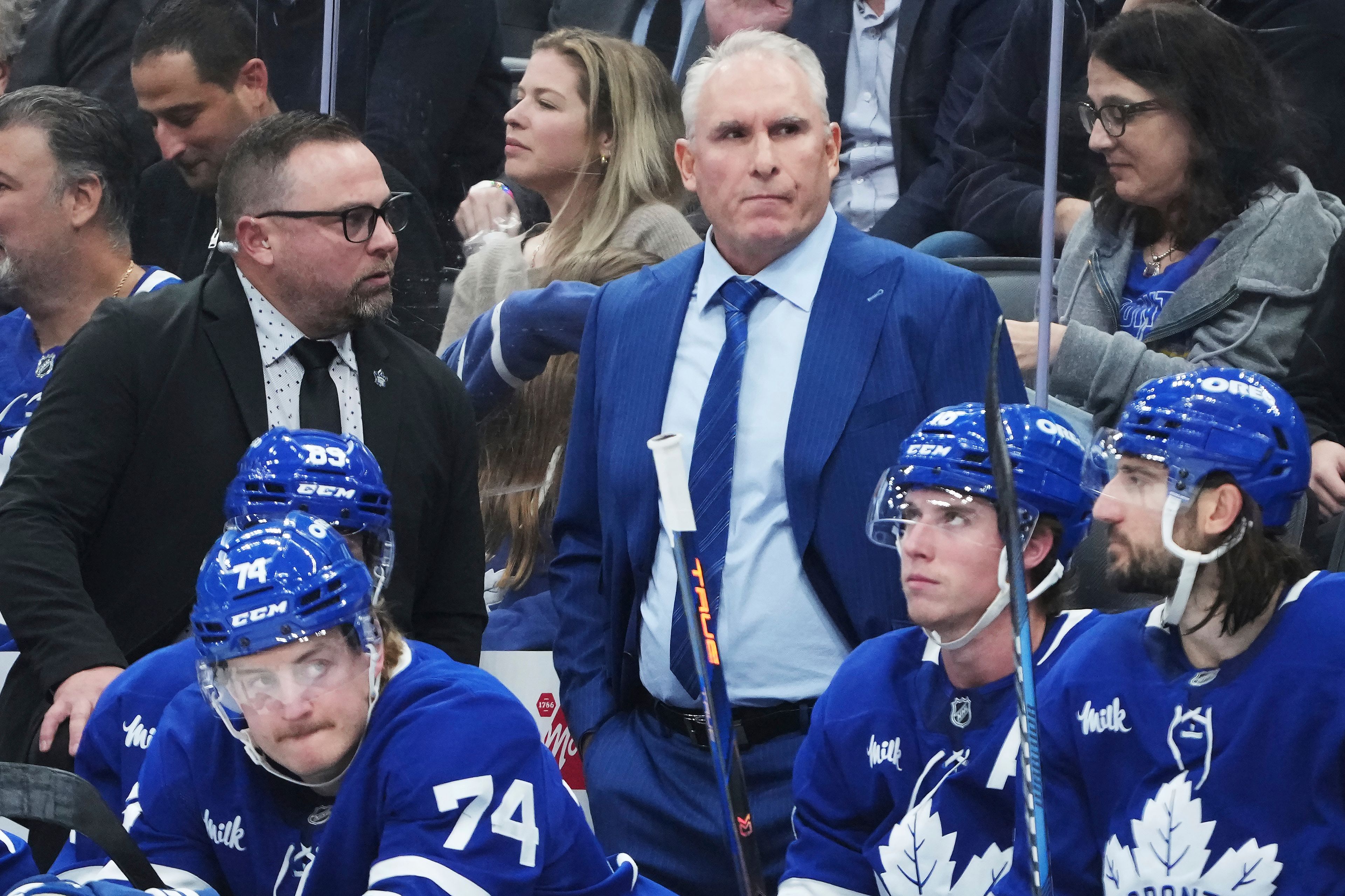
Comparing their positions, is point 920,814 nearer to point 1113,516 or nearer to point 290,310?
point 1113,516

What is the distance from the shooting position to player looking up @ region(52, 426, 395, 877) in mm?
2703

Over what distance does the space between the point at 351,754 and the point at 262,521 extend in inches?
19.9

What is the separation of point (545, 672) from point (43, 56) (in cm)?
242

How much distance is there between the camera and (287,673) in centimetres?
220

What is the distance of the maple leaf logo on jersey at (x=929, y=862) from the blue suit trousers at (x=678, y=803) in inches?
11.4

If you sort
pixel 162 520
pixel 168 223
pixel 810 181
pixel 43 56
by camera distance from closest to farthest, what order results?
pixel 810 181
pixel 162 520
pixel 168 223
pixel 43 56

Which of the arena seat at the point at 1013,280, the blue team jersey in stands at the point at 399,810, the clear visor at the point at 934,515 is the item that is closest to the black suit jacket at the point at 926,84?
the arena seat at the point at 1013,280

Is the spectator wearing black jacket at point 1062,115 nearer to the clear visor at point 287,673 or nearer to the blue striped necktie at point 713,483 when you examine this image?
the blue striped necktie at point 713,483

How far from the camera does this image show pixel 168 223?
4375mm

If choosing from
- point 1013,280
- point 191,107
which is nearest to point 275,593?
point 1013,280

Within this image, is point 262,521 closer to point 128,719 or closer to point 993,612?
point 128,719

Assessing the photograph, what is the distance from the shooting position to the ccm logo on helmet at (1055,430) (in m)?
2.45

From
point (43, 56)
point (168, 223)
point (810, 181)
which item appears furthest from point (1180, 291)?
point (43, 56)

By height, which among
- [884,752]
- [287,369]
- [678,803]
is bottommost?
[678,803]
